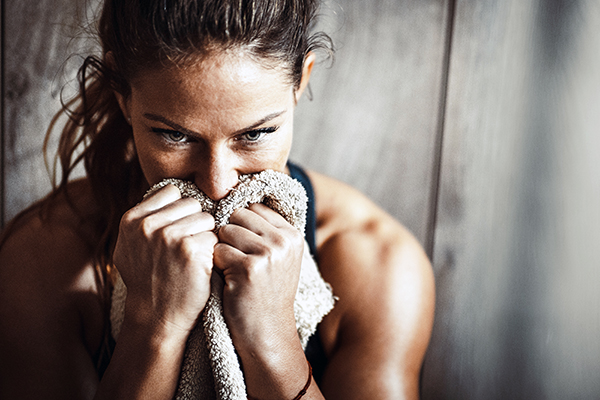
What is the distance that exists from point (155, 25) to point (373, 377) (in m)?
0.59

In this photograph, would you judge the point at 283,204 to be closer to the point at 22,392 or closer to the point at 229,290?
the point at 229,290

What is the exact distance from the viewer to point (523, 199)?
854mm

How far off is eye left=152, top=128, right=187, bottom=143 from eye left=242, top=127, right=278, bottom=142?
0.08 metres

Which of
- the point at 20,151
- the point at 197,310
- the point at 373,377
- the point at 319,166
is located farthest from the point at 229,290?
the point at 20,151

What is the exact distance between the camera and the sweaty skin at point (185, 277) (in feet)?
1.73

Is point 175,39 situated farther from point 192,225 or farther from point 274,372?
point 274,372

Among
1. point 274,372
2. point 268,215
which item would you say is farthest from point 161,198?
point 274,372

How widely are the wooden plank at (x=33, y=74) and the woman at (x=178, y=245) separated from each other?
173 mm

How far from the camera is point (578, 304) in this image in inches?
33.1

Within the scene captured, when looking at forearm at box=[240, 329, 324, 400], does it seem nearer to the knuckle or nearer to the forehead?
the knuckle

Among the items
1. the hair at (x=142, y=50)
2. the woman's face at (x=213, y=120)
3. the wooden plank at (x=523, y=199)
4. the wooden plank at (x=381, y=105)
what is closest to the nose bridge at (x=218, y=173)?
the woman's face at (x=213, y=120)

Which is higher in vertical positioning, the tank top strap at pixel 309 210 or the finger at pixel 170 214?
the finger at pixel 170 214

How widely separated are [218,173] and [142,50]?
0.18 metres

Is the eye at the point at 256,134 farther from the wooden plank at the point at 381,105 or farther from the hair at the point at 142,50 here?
the wooden plank at the point at 381,105
